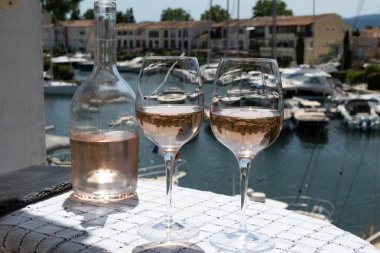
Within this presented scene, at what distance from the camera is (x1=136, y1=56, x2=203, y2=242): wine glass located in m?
0.82

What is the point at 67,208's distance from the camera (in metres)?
0.97

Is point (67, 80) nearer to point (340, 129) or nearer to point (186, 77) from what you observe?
point (340, 129)

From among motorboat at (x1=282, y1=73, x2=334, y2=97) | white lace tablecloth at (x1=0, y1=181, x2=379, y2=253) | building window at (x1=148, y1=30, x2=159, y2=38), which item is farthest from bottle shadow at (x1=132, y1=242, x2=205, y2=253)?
building window at (x1=148, y1=30, x2=159, y2=38)

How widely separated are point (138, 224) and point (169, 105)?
21 cm

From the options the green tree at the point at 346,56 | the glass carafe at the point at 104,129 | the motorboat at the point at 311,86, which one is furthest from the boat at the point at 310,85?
the glass carafe at the point at 104,129

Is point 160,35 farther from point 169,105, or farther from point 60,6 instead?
point 169,105

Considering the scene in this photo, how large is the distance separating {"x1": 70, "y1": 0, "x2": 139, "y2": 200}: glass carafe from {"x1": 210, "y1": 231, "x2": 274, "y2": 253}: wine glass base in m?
0.25

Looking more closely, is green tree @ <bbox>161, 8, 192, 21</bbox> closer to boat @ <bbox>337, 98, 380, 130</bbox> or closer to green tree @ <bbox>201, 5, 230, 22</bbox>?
green tree @ <bbox>201, 5, 230, 22</bbox>

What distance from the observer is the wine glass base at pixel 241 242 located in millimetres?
793

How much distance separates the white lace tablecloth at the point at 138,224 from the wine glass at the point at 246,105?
0.09 meters

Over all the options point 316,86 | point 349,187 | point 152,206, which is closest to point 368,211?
point 349,187

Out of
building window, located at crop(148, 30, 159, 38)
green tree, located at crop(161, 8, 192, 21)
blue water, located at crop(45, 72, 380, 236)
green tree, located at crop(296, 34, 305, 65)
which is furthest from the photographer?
green tree, located at crop(161, 8, 192, 21)

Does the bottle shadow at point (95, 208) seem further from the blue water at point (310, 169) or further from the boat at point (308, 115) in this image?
the boat at point (308, 115)

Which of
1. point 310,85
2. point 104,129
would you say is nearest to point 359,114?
point 310,85
